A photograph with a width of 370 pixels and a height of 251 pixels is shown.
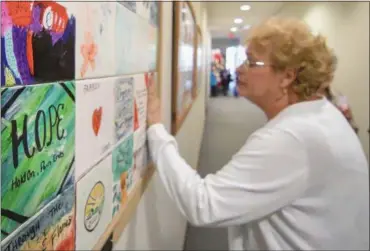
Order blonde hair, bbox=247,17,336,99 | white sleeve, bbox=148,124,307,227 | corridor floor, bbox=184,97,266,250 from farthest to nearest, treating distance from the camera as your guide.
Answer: corridor floor, bbox=184,97,266,250, blonde hair, bbox=247,17,336,99, white sleeve, bbox=148,124,307,227

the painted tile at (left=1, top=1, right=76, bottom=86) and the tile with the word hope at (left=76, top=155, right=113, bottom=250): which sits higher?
the painted tile at (left=1, top=1, right=76, bottom=86)

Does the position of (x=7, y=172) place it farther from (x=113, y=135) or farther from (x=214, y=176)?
(x=214, y=176)

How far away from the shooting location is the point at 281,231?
1.22 m

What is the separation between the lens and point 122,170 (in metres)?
0.96

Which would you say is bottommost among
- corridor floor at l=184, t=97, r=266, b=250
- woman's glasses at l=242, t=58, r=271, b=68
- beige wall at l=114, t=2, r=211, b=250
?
corridor floor at l=184, t=97, r=266, b=250

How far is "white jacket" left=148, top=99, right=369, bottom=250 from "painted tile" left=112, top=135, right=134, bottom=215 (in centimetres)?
20

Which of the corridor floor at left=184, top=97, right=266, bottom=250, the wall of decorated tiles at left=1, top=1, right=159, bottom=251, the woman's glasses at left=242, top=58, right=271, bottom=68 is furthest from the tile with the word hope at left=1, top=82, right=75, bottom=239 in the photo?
the corridor floor at left=184, top=97, right=266, bottom=250

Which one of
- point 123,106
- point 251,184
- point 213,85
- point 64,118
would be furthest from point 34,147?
point 213,85

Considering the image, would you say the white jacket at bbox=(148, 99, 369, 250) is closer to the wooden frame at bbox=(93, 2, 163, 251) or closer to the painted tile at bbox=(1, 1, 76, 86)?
the wooden frame at bbox=(93, 2, 163, 251)

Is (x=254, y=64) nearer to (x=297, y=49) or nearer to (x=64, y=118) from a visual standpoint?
(x=297, y=49)

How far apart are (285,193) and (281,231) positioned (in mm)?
155

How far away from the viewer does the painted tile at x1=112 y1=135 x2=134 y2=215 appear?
35.3 inches

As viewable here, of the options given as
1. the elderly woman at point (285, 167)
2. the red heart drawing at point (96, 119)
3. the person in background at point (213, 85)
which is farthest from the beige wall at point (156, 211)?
the person in background at point (213, 85)

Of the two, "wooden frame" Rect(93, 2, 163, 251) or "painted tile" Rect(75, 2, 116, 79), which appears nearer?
"painted tile" Rect(75, 2, 116, 79)
